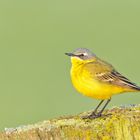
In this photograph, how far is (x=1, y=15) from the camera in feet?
91.7

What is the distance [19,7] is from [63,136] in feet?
70.7

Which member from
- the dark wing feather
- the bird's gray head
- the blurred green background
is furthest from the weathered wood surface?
the blurred green background

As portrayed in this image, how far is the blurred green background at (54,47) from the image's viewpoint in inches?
661

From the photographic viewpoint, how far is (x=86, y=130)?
22.8 ft

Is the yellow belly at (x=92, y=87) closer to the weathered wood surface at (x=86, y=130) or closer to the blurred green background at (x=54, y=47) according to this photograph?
the weathered wood surface at (x=86, y=130)

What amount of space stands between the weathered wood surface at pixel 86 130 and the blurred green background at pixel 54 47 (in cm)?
764

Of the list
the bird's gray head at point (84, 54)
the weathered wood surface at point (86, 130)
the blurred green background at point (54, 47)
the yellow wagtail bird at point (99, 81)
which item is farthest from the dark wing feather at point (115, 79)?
the blurred green background at point (54, 47)

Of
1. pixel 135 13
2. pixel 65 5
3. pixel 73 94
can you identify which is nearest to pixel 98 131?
pixel 73 94

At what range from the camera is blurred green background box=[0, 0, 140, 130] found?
55.1 ft

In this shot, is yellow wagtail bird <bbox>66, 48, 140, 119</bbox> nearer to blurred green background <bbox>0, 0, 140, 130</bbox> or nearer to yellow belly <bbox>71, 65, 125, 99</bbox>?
yellow belly <bbox>71, 65, 125, 99</bbox>

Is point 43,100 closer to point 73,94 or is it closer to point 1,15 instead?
point 73,94

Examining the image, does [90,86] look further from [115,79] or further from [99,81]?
[115,79]

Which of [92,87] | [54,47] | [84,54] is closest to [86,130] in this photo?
[92,87]

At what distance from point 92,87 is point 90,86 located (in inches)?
1.0
